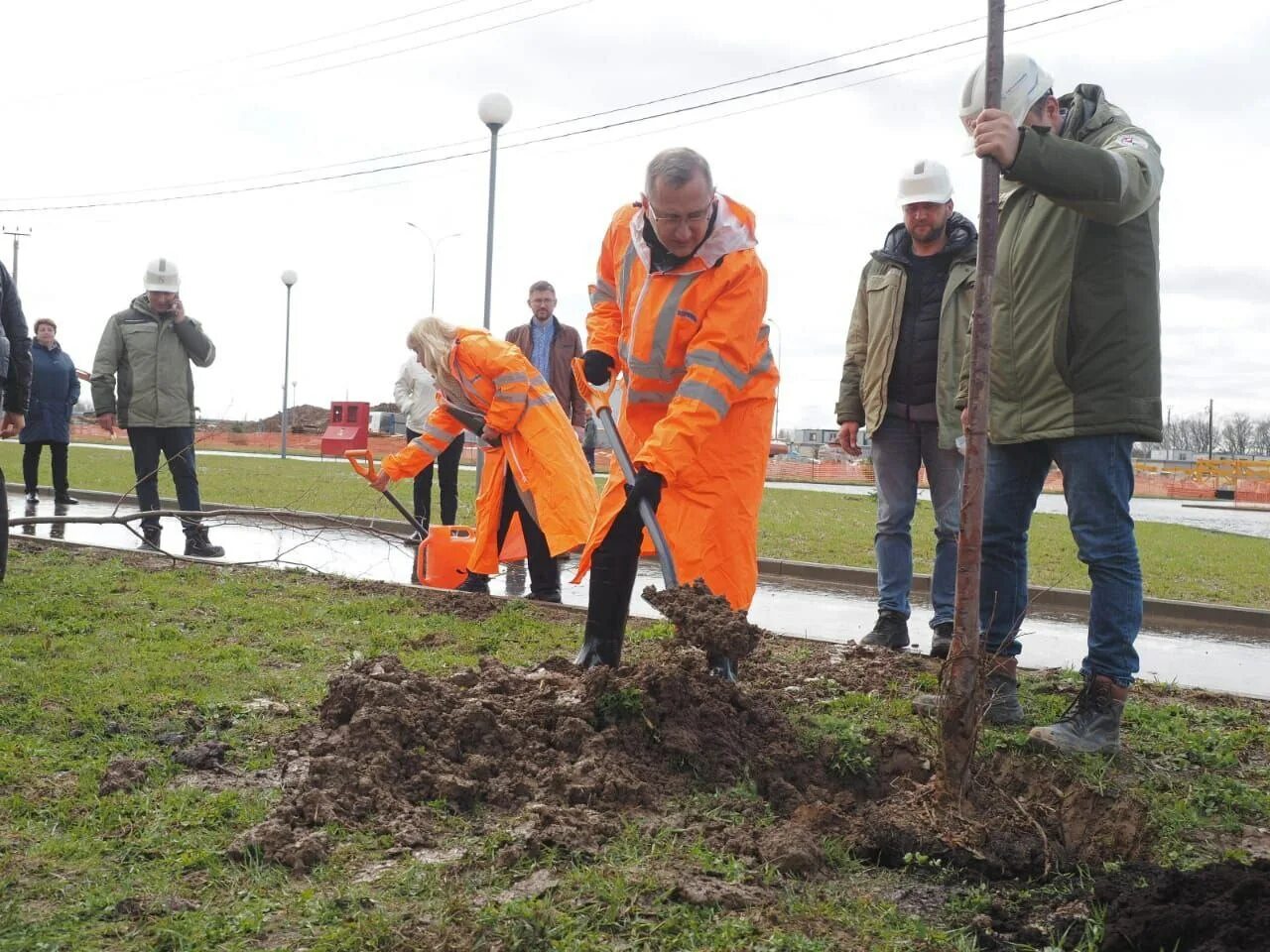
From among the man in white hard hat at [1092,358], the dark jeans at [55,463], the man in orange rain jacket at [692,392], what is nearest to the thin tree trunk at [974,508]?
the man in white hard hat at [1092,358]

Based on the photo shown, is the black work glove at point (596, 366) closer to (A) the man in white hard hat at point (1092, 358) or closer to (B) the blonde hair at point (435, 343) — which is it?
(A) the man in white hard hat at point (1092, 358)

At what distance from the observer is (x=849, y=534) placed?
41.7 ft

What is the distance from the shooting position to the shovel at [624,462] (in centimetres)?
417

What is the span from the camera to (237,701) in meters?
4.15

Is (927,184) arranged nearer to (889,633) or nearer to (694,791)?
(889,633)

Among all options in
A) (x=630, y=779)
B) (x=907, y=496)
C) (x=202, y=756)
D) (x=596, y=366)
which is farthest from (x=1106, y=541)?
(x=202, y=756)

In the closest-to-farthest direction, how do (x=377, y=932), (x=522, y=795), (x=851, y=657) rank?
(x=377, y=932) → (x=522, y=795) → (x=851, y=657)

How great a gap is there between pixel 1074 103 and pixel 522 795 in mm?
2922

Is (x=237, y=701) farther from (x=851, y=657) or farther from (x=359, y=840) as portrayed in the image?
(x=851, y=657)

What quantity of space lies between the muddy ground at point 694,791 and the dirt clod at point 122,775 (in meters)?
0.40

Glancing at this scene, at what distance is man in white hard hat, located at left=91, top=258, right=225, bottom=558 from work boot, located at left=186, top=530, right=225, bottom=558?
0.37ft

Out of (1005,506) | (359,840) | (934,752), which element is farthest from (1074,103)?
(359,840)

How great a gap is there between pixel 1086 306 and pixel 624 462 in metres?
1.70

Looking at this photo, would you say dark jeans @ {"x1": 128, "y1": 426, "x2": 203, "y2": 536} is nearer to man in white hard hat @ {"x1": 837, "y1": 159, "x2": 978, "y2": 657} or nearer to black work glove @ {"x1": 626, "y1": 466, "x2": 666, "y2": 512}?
man in white hard hat @ {"x1": 837, "y1": 159, "x2": 978, "y2": 657}
